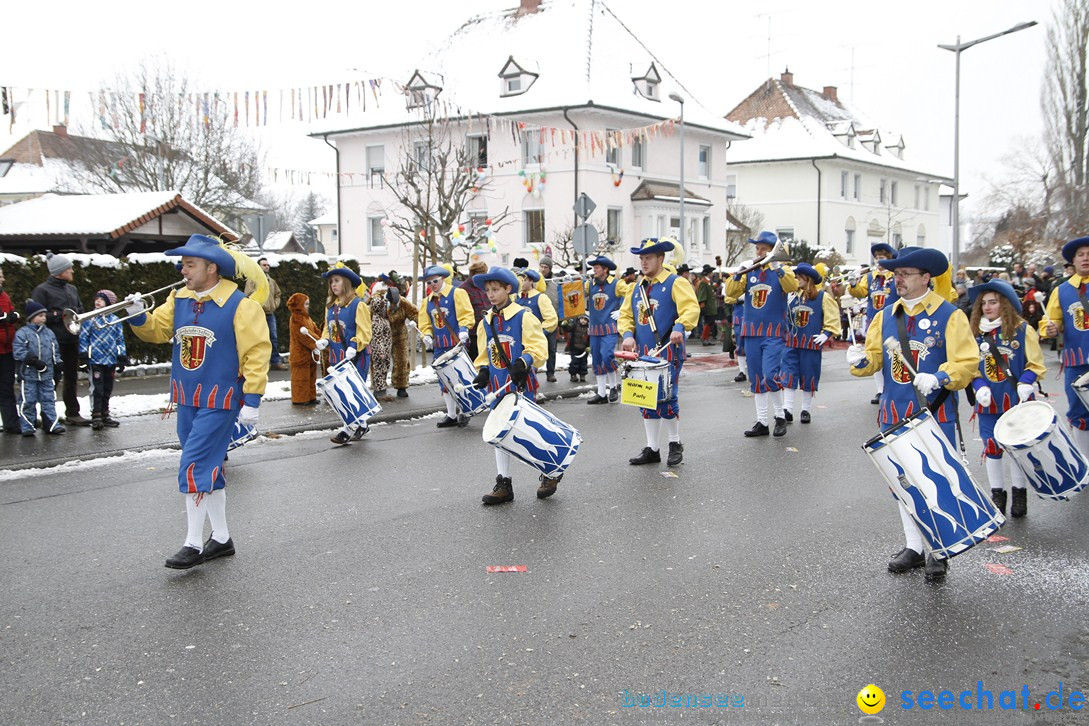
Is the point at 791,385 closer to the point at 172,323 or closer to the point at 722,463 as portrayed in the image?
the point at 722,463

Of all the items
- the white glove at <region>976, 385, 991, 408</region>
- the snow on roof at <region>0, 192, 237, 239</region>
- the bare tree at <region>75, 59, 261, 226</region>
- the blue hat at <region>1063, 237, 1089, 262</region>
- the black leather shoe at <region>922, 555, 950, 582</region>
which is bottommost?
the black leather shoe at <region>922, 555, 950, 582</region>

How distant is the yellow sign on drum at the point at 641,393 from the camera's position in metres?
8.66

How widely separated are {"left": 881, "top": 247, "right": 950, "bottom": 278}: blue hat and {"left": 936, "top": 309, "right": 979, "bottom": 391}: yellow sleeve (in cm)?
29

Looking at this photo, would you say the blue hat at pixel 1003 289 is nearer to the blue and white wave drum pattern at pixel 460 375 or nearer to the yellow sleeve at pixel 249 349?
the yellow sleeve at pixel 249 349

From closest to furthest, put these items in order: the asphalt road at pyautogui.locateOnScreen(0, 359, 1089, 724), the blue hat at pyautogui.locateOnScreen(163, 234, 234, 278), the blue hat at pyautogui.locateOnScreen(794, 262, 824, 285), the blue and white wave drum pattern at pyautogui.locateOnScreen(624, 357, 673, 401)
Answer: the asphalt road at pyautogui.locateOnScreen(0, 359, 1089, 724) → the blue hat at pyautogui.locateOnScreen(163, 234, 234, 278) → the blue and white wave drum pattern at pyautogui.locateOnScreen(624, 357, 673, 401) → the blue hat at pyautogui.locateOnScreen(794, 262, 824, 285)

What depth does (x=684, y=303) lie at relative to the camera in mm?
9031

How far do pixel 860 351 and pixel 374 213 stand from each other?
40.4 meters

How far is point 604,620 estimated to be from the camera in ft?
16.8

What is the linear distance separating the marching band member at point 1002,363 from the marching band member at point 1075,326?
83 centimetres

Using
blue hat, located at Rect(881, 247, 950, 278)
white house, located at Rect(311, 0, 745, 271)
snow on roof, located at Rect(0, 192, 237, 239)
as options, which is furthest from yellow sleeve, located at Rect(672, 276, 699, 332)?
white house, located at Rect(311, 0, 745, 271)

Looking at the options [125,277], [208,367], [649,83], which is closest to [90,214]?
[125,277]

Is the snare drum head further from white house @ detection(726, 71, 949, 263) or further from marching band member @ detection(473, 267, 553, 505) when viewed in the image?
white house @ detection(726, 71, 949, 263)

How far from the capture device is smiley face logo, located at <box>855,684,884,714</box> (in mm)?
4074

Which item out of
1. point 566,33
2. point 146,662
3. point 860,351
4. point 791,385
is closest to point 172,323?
point 146,662
